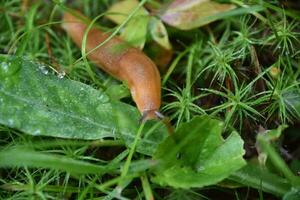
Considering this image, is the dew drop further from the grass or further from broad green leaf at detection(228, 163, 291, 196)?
broad green leaf at detection(228, 163, 291, 196)

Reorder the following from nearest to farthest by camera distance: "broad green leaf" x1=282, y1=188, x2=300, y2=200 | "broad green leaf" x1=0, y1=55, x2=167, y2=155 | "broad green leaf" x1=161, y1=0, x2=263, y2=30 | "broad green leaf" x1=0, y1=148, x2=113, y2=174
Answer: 1. "broad green leaf" x1=0, y1=148, x2=113, y2=174
2. "broad green leaf" x1=282, y1=188, x2=300, y2=200
3. "broad green leaf" x1=0, y1=55, x2=167, y2=155
4. "broad green leaf" x1=161, y1=0, x2=263, y2=30

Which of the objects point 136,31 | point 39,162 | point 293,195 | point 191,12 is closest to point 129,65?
point 136,31

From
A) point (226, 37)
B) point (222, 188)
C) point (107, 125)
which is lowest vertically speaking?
point (222, 188)

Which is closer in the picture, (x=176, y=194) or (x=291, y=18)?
(x=176, y=194)

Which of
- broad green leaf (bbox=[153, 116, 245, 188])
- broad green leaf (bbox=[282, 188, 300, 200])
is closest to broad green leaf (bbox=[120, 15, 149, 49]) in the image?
broad green leaf (bbox=[153, 116, 245, 188])

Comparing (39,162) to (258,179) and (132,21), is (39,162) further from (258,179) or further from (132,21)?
(132,21)

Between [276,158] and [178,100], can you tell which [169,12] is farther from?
[276,158]

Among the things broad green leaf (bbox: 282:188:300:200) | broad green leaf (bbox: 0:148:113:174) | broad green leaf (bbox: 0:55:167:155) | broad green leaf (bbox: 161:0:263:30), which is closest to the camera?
broad green leaf (bbox: 0:148:113:174)

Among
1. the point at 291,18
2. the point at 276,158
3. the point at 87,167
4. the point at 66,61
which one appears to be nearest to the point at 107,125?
the point at 87,167
